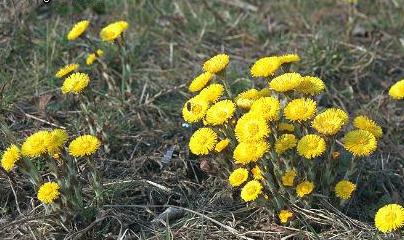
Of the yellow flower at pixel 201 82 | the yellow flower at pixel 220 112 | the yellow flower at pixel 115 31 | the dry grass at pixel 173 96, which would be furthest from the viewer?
the yellow flower at pixel 115 31

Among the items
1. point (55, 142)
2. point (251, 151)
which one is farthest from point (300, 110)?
point (55, 142)

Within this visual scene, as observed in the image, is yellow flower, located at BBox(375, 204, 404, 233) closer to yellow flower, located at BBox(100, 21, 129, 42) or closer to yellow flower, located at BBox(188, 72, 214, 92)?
yellow flower, located at BBox(188, 72, 214, 92)

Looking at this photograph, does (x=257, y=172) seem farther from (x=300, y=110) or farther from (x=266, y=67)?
(x=266, y=67)

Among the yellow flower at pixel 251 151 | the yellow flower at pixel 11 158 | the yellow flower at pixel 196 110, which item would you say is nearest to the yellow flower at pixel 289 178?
the yellow flower at pixel 251 151

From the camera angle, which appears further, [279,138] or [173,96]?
[173,96]

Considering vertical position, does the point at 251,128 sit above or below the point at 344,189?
above

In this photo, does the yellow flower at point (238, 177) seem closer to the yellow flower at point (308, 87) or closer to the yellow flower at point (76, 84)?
the yellow flower at point (308, 87)

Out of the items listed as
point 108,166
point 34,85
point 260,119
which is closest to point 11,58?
point 34,85
